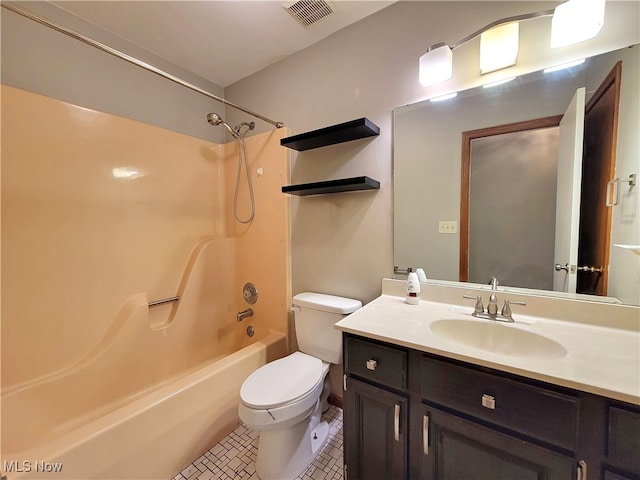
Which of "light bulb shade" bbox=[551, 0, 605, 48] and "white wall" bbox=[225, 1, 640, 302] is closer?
"light bulb shade" bbox=[551, 0, 605, 48]

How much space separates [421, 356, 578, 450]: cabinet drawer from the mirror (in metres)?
0.59

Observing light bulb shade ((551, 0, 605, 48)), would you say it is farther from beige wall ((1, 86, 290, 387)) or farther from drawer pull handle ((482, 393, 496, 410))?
beige wall ((1, 86, 290, 387))

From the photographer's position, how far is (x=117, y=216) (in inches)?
66.9

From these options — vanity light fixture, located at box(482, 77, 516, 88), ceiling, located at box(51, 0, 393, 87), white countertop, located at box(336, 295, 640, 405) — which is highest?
ceiling, located at box(51, 0, 393, 87)

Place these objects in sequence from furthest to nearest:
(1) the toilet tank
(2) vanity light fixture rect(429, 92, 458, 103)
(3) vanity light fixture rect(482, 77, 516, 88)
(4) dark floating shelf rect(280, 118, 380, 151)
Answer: (1) the toilet tank, (4) dark floating shelf rect(280, 118, 380, 151), (2) vanity light fixture rect(429, 92, 458, 103), (3) vanity light fixture rect(482, 77, 516, 88)

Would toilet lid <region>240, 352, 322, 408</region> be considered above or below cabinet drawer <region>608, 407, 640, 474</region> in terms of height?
below

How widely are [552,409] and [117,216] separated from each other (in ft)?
7.43

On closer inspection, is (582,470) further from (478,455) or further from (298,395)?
(298,395)

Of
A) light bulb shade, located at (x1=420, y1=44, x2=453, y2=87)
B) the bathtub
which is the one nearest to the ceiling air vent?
light bulb shade, located at (x1=420, y1=44, x2=453, y2=87)

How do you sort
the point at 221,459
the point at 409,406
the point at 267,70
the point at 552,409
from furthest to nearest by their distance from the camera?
the point at 267,70, the point at 221,459, the point at 409,406, the point at 552,409

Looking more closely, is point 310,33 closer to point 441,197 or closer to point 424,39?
point 424,39

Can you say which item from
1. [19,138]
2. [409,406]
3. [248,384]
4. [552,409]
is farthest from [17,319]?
[552,409]

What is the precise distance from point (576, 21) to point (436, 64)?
0.49 meters

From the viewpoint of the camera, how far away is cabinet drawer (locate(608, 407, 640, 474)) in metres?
0.63
